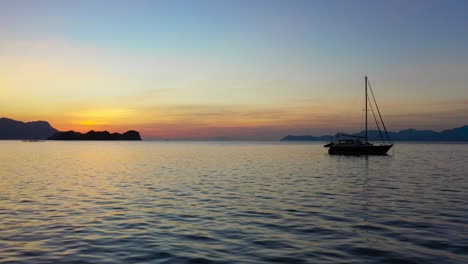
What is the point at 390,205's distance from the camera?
1024 inches

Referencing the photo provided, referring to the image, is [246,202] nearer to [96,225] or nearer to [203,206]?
[203,206]

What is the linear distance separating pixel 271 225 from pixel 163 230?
17.8 ft

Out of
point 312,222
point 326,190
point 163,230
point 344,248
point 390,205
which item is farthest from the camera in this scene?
point 326,190

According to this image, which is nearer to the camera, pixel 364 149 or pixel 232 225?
pixel 232 225

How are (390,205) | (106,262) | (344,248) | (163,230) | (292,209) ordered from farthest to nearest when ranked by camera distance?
1. (390,205)
2. (292,209)
3. (163,230)
4. (344,248)
5. (106,262)

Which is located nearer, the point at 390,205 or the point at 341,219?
the point at 341,219

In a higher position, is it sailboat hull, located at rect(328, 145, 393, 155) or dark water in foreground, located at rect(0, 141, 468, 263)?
sailboat hull, located at rect(328, 145, 393, 155)

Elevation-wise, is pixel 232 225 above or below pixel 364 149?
below

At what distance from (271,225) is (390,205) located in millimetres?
11261

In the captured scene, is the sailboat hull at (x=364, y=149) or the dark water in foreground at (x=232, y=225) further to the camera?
the sailboat hull at (x=364, y=149)

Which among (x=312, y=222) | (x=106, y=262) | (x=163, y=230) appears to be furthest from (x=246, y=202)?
(x=106, y=262)

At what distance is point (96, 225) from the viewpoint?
1917 cm

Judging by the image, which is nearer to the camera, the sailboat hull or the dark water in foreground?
the dark water in foreground

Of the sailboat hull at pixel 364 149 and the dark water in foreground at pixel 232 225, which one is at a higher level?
the sailboat hull at pixel 364 149
